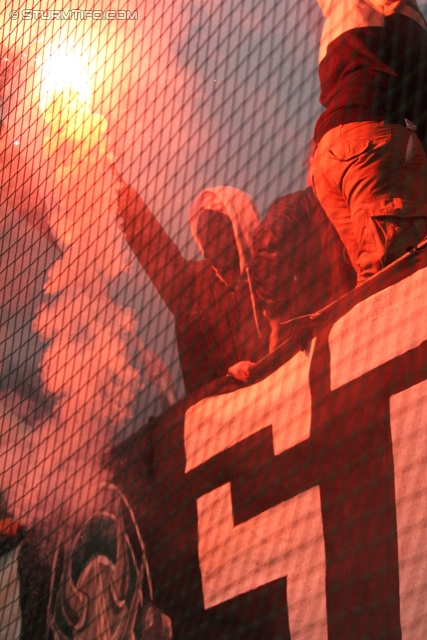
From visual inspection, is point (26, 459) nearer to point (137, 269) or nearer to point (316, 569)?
point (137, 269)

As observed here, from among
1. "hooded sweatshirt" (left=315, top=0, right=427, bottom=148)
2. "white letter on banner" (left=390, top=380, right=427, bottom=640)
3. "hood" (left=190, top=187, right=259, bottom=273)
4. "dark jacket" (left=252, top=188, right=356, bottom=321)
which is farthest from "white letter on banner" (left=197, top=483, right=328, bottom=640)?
"hooded sweatshirt" (left=315, top=0, right=427, bottom=148)

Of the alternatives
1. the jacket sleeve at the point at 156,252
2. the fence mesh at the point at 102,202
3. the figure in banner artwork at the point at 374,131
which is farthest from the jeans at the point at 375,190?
the jacket sleeve at the point at 156,252

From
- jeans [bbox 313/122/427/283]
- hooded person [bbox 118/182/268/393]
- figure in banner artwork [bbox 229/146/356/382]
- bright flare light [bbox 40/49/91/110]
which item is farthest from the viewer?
bright flare light [bbox 40/49/91/110]

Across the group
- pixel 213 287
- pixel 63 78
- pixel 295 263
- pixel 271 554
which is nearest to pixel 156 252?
pixel 213 287

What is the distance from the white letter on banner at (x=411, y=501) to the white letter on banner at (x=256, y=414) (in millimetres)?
168

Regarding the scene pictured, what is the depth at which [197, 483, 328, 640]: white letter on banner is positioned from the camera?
1.22 metres

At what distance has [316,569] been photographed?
122cm

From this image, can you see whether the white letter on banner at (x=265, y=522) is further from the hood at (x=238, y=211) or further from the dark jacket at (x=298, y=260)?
the hood at (x=238, y=211)

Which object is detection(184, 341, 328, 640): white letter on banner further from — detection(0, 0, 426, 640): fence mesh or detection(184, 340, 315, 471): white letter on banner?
detection(0, 0, 426, 640): fence mesh

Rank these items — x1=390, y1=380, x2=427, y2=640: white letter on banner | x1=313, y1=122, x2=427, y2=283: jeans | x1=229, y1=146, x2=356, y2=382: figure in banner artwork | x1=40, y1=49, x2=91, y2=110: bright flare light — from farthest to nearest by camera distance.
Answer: x1=40, y1=49, x2=91, y2=110: bright flare light
x1=229, y1=146, x2=356, y2=382: figure in banner artwork
x1=313, y1=122, x2=427, y2=283: jeans
x1=390, y1=380, x2=427, y2=640: white letter on banner

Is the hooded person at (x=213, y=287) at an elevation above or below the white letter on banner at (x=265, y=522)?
above

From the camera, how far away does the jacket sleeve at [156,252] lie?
1.52 m

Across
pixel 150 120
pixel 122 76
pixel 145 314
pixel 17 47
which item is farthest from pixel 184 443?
pixel 17 47

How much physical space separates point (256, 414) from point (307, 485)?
153mm
